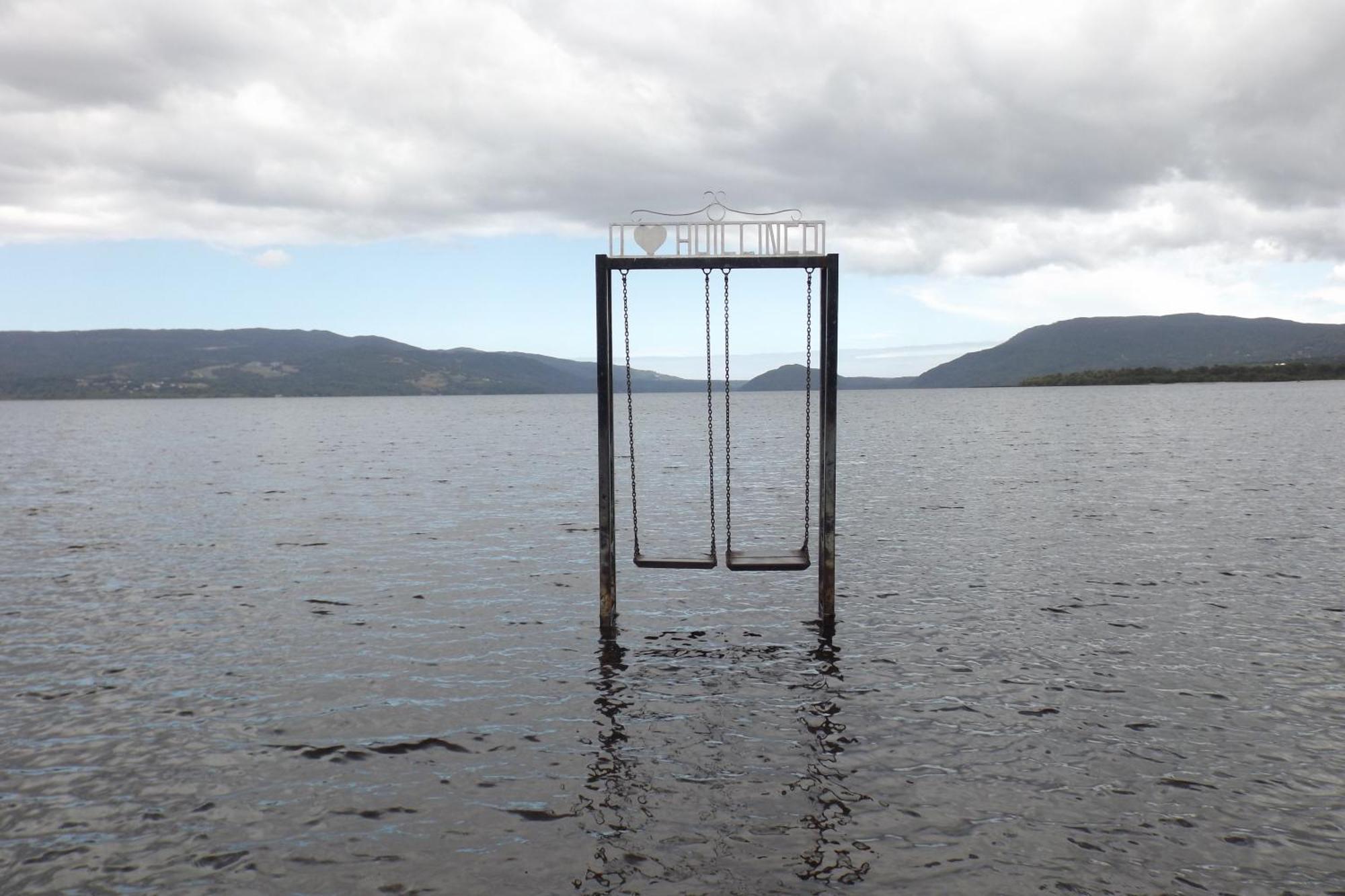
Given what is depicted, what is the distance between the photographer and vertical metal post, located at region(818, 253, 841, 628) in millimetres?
18094

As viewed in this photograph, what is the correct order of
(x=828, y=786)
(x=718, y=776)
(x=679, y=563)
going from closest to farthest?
(x=828, y=786), (x=718, y=776), (x=679, y=563)

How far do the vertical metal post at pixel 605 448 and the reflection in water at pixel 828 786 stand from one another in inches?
189

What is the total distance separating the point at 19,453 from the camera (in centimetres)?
8094

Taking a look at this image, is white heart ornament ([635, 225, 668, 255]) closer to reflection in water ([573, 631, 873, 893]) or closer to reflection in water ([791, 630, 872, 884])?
reflection in water ([573, 631, 873, 893])

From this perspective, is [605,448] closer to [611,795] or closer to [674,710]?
[674,710]

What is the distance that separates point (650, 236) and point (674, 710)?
8.73 meters

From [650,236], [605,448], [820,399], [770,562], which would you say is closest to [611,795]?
[770,562]

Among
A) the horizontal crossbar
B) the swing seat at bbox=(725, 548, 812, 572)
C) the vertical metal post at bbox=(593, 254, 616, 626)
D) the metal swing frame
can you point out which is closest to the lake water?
the vertical metal post at bbox=(593, 254, 616, 626)

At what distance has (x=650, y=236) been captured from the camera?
1742 centimetres

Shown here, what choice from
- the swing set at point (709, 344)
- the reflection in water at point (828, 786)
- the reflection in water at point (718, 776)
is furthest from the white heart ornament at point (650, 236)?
the reflection in water at point (828, 786)

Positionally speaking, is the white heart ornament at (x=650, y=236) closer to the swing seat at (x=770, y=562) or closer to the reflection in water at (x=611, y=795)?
the swing seat at (x=770, y=562)

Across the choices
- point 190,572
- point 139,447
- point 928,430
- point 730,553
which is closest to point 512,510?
point 190,572

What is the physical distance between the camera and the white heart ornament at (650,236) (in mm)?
17422

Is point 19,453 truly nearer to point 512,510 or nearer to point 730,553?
point 512,510
